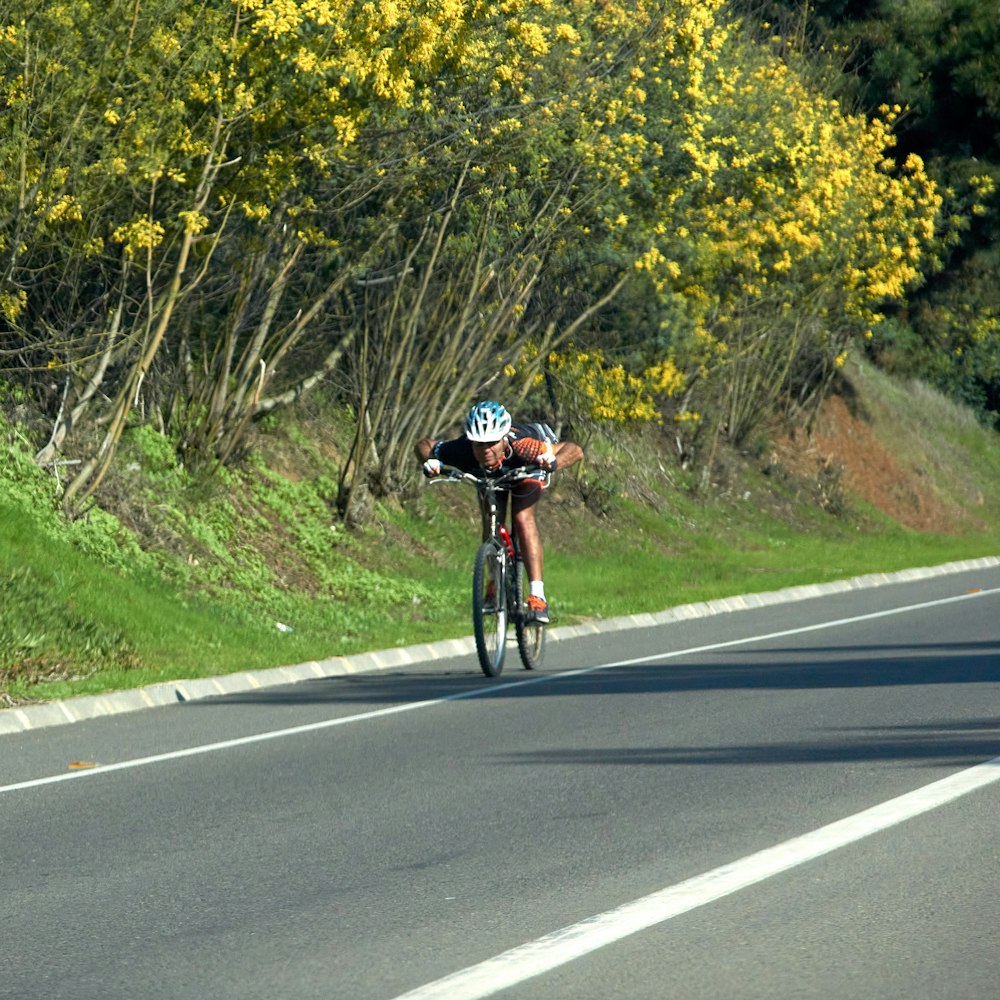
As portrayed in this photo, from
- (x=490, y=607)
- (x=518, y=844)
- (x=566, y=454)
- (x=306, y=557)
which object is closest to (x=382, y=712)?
(x=490, y=607)

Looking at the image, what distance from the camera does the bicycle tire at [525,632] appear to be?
14297 mm

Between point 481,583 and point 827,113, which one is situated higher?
point 827,113

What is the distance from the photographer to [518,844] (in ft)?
25.2

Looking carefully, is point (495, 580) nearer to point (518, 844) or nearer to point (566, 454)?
point (566, 454)

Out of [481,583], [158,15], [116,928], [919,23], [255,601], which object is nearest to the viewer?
[116,928]

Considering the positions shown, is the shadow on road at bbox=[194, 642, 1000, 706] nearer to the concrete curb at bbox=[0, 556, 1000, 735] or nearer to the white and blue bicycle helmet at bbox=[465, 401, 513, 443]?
the concrete curb at bbox=[0, 556, 1000, 735]

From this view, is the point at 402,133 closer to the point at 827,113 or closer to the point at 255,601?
the point at 255,601

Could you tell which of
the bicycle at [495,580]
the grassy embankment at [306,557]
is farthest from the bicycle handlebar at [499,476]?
the grassy embankment at [306,557]

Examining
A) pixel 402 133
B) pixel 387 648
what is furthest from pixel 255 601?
A: pixel 402 133

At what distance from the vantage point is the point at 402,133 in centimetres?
1944

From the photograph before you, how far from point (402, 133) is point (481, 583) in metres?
7.12

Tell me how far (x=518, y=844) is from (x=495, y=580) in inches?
250

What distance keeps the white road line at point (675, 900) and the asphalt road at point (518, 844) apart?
0.02 m

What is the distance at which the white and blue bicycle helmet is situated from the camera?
1367cm
